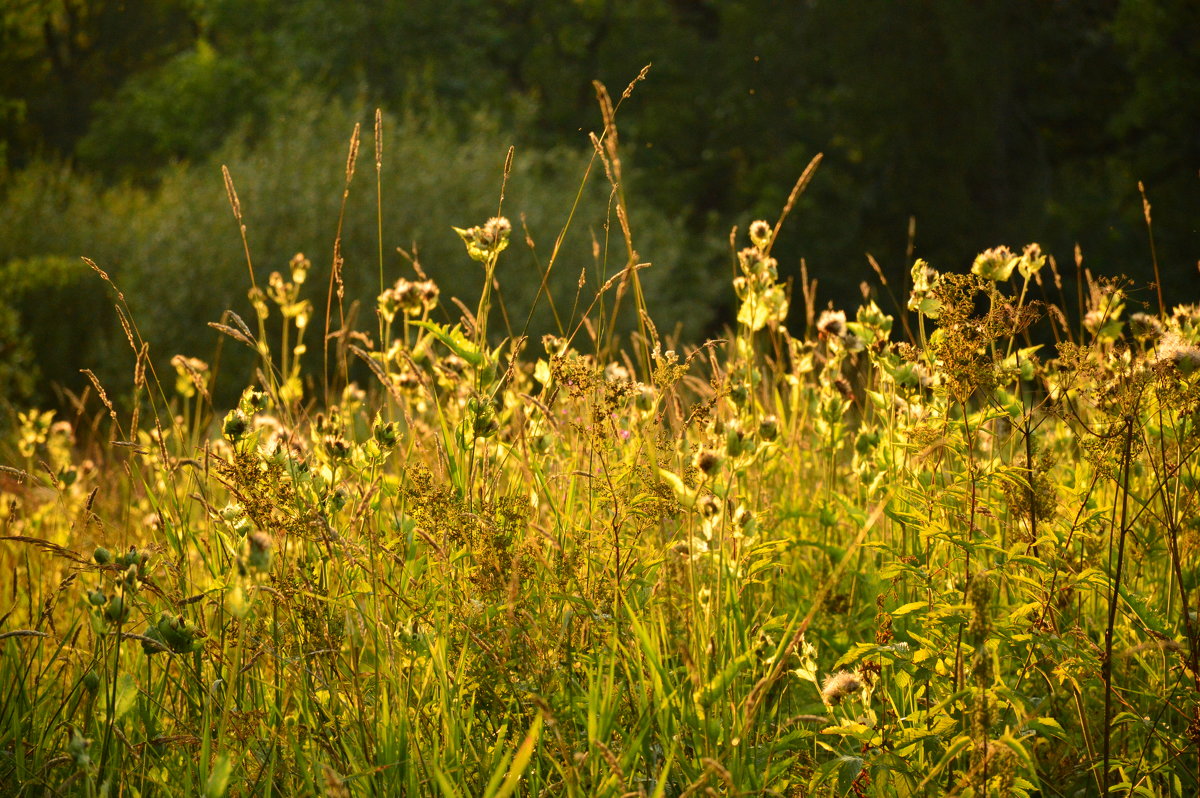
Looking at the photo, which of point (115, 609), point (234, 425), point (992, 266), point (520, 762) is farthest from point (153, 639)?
point (992, 266)

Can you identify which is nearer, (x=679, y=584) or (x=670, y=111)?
(x=679, y=584)

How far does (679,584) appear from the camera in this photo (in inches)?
71.6

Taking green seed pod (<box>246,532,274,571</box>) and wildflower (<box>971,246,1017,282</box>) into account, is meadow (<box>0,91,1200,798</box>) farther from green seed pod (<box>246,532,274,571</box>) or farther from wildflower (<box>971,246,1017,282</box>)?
green seed pod (<box>246,532,274,571</box>)

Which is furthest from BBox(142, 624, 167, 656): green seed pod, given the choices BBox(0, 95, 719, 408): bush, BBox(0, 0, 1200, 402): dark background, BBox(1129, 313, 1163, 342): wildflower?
BBox(0, 0, 1200, 402): dark background

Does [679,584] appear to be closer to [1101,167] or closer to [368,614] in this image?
[368,614]

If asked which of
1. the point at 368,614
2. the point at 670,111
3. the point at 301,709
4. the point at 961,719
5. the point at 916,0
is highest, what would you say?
the point at 916,0

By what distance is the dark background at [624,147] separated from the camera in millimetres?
9430

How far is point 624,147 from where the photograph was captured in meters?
13.4

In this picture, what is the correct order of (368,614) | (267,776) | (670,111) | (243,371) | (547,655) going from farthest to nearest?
(670,111)
(243,371)
(368,614)
(547,655)
(267,776)

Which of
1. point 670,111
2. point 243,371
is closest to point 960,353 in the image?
point 243,371

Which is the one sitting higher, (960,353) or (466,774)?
(960,353)

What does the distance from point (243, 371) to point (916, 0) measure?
7.94 meters

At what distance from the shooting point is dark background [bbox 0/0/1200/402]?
30.9 feet

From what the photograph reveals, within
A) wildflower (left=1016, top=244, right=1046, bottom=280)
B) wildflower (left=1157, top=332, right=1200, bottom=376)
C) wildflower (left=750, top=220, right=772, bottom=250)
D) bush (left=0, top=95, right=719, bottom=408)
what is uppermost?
wildflower (left=1016, top=244, right=1046, bottom=280)
